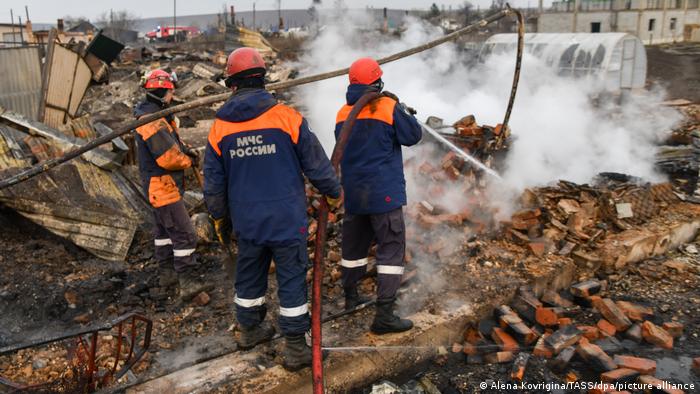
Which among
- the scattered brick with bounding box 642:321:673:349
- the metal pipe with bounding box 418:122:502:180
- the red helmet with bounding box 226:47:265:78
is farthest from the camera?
the metal pipe with bounding box 418:122:502:180

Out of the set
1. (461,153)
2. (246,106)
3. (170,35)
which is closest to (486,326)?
(246,106)

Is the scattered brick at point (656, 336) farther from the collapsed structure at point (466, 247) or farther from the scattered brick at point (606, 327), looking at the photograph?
the scattered brick at point (606, 327)

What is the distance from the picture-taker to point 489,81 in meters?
12.7

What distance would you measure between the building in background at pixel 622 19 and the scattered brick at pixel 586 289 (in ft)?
106

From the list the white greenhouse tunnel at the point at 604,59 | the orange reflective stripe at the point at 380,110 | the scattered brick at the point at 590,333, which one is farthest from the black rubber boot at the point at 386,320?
the white greenhouse tunnel at the point at 604,59

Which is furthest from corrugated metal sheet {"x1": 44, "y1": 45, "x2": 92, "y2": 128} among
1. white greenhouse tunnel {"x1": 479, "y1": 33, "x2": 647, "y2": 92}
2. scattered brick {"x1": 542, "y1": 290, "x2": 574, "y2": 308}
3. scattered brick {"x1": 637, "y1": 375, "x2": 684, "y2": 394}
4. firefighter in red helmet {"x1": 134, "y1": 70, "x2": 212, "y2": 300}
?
white greenhouse tunnel {"x1": 479, "y1": 33, "x2": 647, "y2": 92}

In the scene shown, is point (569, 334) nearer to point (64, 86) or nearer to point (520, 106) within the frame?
point (520, 106)

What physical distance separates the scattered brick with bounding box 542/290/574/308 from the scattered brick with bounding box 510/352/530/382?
3.09 ft

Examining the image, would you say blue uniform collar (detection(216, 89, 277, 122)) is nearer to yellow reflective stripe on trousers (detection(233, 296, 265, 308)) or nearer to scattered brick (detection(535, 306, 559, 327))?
yellow reflective stripe on trousers (detection(233, 296, 265, 308))

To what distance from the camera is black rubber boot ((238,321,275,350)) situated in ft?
11.6

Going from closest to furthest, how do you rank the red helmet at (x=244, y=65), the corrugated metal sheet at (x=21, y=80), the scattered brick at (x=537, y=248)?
the red helmet at (x=244, y=65)
the scattered brick at (x=537, y=248)
the corrugated metal sheet at (x=21, y=80)

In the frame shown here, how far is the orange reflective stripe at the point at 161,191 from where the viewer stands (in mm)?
4328

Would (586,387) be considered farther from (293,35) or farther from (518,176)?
(293,35)

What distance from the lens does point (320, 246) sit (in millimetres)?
3445
